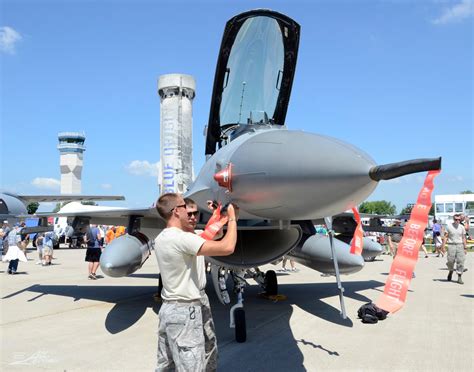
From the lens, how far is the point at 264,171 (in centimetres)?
303

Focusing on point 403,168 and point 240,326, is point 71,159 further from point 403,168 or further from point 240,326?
point 403,168

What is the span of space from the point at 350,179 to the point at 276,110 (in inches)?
146

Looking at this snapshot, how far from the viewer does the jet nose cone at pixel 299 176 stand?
2715mm

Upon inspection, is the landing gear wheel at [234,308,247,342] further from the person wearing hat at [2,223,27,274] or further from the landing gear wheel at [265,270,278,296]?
the person wearing hat at [2,223,27,274]

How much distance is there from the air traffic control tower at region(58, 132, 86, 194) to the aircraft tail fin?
3058 inches

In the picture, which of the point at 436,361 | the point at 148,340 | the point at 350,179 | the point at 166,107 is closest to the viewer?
the point at 350,179

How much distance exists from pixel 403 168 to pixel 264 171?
37.4 inches

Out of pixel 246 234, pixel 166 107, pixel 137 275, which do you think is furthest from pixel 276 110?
pixel 166 107

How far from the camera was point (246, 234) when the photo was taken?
5969mm

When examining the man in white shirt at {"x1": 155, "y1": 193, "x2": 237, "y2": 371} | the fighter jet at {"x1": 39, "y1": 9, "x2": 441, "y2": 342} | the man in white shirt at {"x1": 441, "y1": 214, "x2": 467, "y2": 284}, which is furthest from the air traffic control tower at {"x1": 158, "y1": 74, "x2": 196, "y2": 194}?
the man in white shirt at {"x1": 155, "y1": 193, "x2": 237, "y2": 371}

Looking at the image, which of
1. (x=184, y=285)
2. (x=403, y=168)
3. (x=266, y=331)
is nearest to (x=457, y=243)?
(x=266, y=331)

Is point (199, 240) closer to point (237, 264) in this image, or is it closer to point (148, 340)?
point (237, 264)

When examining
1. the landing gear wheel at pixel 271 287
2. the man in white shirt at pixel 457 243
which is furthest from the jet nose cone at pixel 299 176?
the man in white shirt at pixel 457 243

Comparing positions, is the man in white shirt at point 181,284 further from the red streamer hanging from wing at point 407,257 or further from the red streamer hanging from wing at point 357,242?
the red streamer hanging from wing at point 357,242
